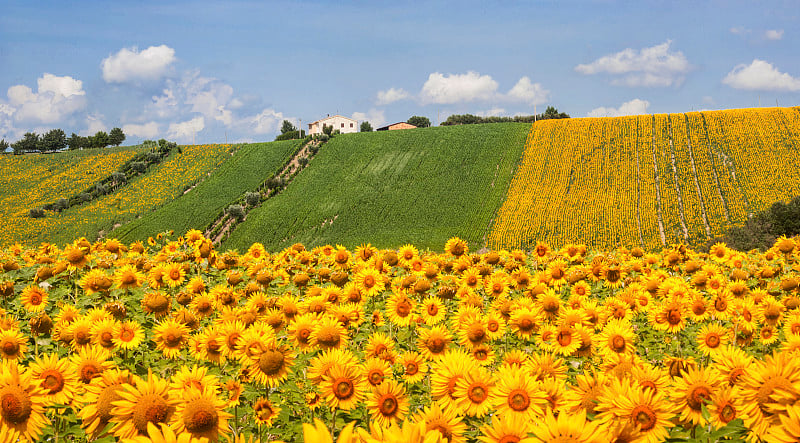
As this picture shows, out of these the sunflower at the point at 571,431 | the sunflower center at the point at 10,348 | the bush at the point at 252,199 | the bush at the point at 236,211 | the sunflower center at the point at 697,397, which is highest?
the bush at the point at 252,199

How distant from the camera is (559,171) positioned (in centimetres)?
5688

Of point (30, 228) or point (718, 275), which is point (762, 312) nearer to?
point (718, 275)

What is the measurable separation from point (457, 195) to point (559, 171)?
12462mm

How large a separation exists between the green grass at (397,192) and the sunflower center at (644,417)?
4372 centimetres

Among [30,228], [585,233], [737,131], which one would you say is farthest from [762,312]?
[30,228]

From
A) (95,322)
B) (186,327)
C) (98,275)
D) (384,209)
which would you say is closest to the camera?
(95,322)

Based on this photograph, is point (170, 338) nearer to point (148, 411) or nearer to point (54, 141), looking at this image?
point (148, 411)

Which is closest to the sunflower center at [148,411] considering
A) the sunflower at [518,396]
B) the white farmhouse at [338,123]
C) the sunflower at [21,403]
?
the sunflower at [21,403]

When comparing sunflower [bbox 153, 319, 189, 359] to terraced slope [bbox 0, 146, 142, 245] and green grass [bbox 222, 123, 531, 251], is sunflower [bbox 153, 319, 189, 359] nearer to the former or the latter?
green grass [bbox 222, 123, 531, 251]

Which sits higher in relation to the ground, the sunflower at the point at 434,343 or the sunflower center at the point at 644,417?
the sunflower center at the point at 644,417

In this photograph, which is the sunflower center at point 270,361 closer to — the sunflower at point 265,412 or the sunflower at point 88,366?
the sunflower at point 265,412

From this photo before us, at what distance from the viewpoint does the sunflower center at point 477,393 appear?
278cm

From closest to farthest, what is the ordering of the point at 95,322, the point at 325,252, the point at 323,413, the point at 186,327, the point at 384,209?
the point at 323,413
the point at 95,322
the point at 186,327
the point at 325,252
the point at 384,209

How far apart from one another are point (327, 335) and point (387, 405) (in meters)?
1.10
